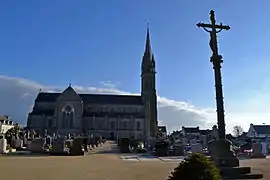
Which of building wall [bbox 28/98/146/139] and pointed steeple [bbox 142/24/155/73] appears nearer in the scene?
building wall [bbox 28/98/146/139]

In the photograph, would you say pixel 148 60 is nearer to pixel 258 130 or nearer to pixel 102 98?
pixel 102 98

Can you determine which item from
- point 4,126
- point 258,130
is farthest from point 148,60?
point 4,126

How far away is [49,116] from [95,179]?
108 meters

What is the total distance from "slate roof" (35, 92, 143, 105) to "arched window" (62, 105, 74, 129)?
12.9 metres

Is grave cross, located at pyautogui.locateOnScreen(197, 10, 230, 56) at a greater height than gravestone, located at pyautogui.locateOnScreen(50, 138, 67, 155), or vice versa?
grave cross, located at pyautogui.locateOnScreen(197, 10, 230, 56)

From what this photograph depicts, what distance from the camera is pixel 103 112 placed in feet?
402

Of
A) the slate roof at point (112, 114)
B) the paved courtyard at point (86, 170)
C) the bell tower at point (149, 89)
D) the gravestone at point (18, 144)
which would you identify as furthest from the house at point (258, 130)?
the paved courtyard at point (86, 170)

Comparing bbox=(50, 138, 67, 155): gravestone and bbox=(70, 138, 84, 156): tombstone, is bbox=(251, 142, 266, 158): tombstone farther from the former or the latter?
bbox=(50, 138, 67, 155): gravestone

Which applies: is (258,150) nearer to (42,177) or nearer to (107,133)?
(42,177)

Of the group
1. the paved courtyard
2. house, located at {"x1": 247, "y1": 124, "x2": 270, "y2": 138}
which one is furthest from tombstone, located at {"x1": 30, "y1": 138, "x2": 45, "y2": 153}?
house, located at {"x1": 247, "y1": 124, "x2": 270, "y2": 138}

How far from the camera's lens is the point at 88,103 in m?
124

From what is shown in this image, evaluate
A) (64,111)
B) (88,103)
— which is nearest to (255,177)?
(64,111)

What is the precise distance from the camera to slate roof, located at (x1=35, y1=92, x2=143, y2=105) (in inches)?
4884

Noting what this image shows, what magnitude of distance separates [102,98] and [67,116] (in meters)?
20.0
